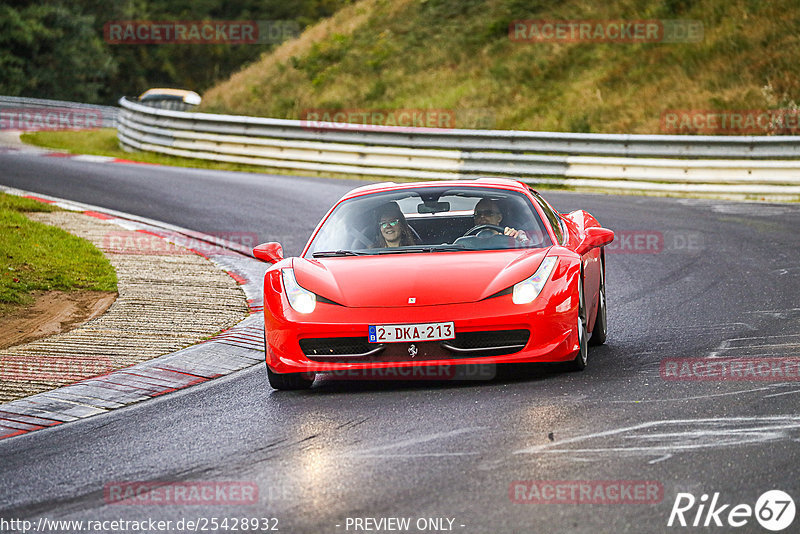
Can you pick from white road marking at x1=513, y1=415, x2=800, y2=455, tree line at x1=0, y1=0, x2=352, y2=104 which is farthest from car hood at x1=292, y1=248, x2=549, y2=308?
tree line at x1=0, y1=0, x2=352, y2=104

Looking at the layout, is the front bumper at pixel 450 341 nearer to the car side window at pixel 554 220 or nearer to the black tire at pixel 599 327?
the car side window at pixel 554 220

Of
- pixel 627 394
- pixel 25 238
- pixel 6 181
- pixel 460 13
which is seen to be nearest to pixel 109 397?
pixel 627 394

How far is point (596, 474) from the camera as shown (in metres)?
5.00

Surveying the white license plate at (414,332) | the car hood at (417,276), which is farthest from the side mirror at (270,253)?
the white license plate at (414,332)

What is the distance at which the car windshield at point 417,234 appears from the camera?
310 inches

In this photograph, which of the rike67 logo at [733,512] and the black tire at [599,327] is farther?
the black tire at [599,327]

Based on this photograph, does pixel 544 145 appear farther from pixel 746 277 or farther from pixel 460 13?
pixel 460 13

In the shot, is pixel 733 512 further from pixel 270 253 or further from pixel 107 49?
pixel 107 49

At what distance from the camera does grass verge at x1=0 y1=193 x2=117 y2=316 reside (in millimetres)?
10641

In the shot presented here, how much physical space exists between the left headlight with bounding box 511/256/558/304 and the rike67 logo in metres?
2.53

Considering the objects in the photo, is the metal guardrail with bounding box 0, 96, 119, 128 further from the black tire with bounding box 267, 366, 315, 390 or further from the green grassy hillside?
the black tire with bounding box 267, 366, 315, 390

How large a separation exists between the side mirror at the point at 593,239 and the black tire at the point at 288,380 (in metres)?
2.08

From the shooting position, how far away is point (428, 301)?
22.9 feet

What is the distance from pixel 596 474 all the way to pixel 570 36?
25.3 metres
